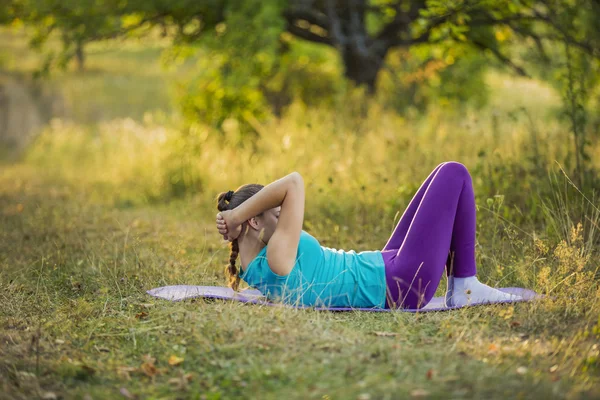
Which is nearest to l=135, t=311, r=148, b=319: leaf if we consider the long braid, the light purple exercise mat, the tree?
the light purple exercise mat

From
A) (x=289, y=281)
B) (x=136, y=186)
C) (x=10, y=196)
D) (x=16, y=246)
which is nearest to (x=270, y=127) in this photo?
(x=136, y=186)

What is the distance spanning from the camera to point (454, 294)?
176 inches

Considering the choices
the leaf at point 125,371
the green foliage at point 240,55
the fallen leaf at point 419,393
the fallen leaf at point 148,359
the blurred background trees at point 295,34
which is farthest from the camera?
the green foliage at point 240,55

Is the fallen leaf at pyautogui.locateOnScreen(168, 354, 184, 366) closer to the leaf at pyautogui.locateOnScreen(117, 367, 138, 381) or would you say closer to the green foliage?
the leaf at pyautogui.locateOnScreen(117, 367, 138, 381)

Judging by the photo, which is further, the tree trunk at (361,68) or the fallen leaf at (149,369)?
the tree trunk at (361,68)

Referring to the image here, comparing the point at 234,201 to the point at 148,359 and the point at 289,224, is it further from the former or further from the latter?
the point at 148,359

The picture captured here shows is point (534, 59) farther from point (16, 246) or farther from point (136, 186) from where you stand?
point (16, 246)

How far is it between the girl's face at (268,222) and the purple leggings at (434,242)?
75 centimetres

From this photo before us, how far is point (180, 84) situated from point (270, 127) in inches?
101

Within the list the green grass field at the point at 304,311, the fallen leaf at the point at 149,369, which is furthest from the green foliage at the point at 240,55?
the fallen leaf at the point at 149,369

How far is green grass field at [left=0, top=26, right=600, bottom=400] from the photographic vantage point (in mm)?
3352

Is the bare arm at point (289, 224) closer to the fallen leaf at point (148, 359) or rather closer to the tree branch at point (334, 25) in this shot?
the fallen leaf at point (148, 359)

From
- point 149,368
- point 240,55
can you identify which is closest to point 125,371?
point 149,368

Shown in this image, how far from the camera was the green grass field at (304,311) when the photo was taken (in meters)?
3.35
